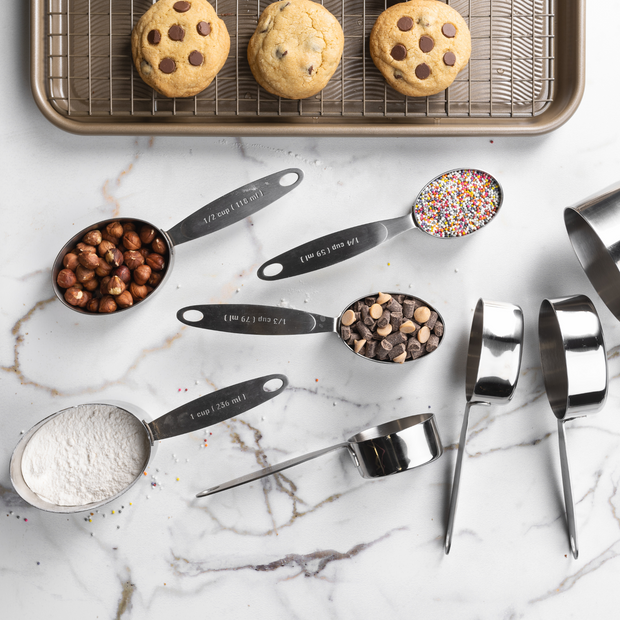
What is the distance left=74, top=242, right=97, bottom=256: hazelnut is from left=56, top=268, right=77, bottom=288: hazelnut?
0.05m

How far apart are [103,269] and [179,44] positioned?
1.68 feet

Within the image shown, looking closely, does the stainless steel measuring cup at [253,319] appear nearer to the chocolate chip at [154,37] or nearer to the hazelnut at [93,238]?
the hazelnut at [93,238]

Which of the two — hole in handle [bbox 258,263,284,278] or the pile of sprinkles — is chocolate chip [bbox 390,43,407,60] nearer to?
the pile of sprinkles

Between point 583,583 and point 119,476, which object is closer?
point 119,476

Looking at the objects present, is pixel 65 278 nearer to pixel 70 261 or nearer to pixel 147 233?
pixel 70 261

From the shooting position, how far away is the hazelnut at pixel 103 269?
1009 millimetres

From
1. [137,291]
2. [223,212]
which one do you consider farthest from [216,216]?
[137,291]

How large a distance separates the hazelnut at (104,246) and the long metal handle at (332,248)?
1.09 ft

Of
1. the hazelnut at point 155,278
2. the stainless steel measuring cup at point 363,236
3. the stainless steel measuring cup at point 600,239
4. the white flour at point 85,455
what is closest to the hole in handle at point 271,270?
the stainless steel measuring cup at point 363,236

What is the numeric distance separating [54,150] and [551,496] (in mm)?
1492

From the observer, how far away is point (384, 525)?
44.8 inches

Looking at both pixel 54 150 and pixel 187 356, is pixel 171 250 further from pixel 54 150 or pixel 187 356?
pixel 54 150

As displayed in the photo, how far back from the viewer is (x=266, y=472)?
1.08 meters

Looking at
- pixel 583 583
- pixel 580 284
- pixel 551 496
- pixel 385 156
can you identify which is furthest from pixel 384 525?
pixel 385 156
